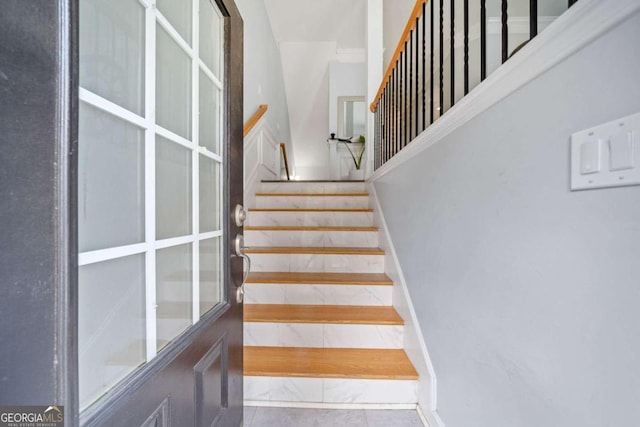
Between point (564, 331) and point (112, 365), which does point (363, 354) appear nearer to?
point (564, 331)

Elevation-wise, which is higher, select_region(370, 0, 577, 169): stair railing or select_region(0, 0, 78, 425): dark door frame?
select_region(370, 0, 577, 169): stair railing

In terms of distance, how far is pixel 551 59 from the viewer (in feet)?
2.06

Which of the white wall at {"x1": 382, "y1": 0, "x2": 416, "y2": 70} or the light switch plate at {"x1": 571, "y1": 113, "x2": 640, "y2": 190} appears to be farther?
the white wall at {"x1": 382, "y1": 0, "x2": 416, "y2": 70}

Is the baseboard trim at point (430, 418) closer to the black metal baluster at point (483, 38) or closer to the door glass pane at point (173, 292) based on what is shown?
the door glass pane at point (173, 292)

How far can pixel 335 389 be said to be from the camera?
4.71ft

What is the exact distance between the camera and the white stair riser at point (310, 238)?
2416 mm

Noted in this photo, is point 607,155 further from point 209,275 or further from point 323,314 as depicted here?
point 323,314

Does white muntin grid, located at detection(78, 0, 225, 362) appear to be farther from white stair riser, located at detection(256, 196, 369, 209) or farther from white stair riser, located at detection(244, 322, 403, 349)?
white stair riser, located at detection(256, 196, 369, 209)

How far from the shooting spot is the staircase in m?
1.44

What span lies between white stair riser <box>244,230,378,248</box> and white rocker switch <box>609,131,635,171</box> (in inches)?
75.9

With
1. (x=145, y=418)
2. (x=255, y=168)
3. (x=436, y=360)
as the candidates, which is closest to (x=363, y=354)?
(x=436, y=360)

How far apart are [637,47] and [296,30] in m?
4.70

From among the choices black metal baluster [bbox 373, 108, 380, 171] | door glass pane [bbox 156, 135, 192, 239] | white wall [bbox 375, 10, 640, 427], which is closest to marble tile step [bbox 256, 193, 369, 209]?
black metal baluster [bbox 373, 108, 380, 171]

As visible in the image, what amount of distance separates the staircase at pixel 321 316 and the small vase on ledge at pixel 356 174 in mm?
2239
